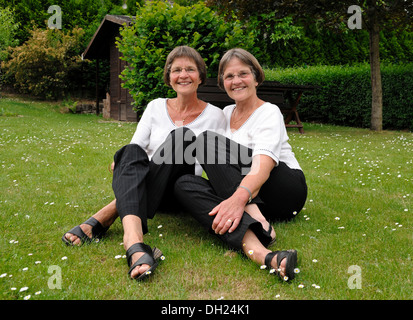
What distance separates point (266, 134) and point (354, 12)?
388 inches

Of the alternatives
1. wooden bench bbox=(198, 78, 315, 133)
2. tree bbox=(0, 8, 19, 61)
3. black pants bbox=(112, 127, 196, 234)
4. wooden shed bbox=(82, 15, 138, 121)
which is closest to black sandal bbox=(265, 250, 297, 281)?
black pants bbox=(112, 127, 196, 234)

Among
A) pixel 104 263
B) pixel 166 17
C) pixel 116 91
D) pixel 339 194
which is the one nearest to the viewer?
pixel 104 263

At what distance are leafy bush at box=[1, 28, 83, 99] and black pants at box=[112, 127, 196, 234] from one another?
65.4ft

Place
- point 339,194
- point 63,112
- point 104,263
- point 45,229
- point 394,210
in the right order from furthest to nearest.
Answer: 1. point 63,112
2. point 339,194
3. point 394,210
4. point 45,229
5. point 104,263

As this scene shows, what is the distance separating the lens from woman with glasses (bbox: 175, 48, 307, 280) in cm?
226

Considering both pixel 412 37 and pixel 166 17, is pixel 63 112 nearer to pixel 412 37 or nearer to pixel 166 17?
pixel 166 17

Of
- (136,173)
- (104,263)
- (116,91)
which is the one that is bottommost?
(104,263)

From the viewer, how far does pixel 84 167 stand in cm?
532

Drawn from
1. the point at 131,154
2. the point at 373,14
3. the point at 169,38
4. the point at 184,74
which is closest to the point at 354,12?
the point at 373,14

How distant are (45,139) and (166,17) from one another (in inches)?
156

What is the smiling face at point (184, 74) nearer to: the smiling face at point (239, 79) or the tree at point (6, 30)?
the smiling face at point (239, 79)

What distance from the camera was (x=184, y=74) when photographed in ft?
9.50

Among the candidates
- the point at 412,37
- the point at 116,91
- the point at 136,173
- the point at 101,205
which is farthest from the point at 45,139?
the point at 412,37

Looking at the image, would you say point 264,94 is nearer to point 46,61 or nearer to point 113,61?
point 113,61
